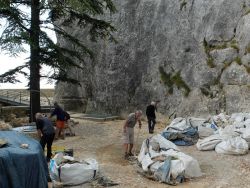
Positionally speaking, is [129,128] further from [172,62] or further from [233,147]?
[172,62]

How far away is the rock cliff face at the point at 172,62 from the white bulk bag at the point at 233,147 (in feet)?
Answer: 17.4

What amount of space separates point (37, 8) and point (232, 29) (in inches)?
419

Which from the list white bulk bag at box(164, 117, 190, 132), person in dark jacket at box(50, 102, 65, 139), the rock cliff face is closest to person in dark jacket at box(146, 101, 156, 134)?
white bulk bag at box(164, 117, 190, 132)

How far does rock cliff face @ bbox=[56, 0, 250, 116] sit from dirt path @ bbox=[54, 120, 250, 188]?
4.95 metres

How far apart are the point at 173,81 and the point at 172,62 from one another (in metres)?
1.29

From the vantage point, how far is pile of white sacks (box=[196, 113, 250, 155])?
1552 cm

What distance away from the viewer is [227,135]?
1647 cm

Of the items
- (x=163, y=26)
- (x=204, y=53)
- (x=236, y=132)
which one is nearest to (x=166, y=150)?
(x=236, y=132)

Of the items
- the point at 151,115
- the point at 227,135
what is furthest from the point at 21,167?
the point at 151,115

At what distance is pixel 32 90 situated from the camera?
877 inches

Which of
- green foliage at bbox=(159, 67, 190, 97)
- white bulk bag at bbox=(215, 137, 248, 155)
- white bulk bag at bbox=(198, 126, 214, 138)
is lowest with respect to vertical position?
white bulk bag at bbox=(215, 137, 248, 155)

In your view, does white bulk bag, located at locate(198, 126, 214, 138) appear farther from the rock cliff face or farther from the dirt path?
the rock cliff face

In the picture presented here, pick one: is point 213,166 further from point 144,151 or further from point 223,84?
point 223,84

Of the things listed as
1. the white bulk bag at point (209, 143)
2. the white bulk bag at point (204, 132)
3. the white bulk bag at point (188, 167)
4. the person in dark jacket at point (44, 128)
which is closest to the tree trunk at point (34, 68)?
the person in dark jacket at point (44, 128)
